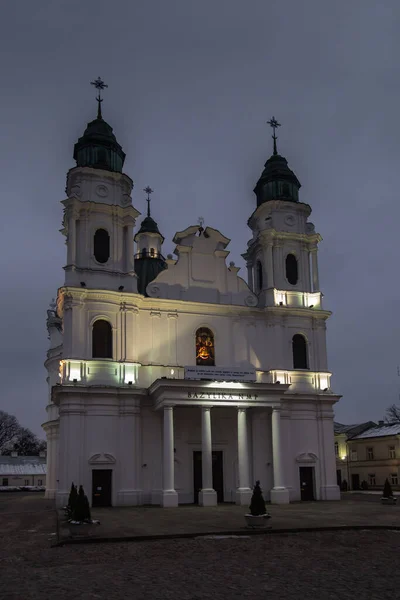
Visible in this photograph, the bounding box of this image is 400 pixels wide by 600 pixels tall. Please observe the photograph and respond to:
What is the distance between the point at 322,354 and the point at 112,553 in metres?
26.8

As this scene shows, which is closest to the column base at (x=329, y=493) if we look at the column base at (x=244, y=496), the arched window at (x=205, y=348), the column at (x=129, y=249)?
the column base at (x=244, y=496)

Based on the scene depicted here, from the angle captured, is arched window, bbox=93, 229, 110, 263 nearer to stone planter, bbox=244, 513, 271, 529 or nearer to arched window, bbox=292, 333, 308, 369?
arched window, bbox=292, 333, 308, 369

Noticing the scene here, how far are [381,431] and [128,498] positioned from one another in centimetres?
3317

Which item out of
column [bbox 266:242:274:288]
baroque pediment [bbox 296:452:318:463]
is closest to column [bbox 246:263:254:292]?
column [bbox 266:242:274:288]

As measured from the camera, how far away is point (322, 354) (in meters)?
40.4

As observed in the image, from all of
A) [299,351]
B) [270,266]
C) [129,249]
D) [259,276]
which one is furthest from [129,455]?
[259,276]

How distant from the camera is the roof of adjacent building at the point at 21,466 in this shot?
285 feet

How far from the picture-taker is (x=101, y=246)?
3809 centimetres

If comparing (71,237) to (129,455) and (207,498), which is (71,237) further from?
(207,498)

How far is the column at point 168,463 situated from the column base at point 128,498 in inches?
74.9

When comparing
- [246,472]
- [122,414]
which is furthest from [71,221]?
[246,472]

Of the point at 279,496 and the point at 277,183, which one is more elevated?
the point at 277,183

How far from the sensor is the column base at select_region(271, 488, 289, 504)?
34.8 meters

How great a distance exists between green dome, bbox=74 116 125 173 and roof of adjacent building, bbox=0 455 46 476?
5882 centimetres
